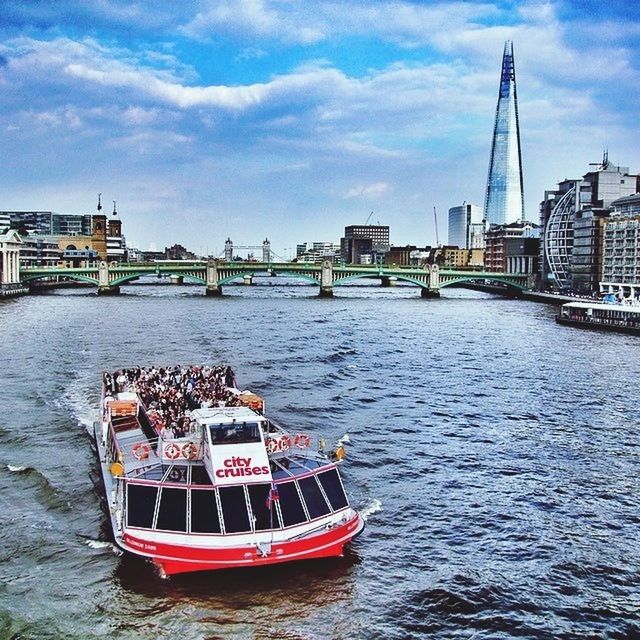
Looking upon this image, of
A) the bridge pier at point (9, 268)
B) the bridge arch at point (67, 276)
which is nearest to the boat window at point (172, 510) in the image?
the bridge pier at point (9, 268)

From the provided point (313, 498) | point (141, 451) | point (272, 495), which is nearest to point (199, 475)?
point (272, 495)

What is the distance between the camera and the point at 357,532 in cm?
2509

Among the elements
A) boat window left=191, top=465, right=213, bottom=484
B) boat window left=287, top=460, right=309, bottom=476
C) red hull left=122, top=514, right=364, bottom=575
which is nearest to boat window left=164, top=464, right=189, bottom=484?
boat window left=191, top=465, right=213, bottom=484

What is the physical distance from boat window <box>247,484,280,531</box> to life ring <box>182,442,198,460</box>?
2669mm

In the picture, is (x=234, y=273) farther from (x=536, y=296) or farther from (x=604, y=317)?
(x=604, y=317)

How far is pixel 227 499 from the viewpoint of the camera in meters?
23.7

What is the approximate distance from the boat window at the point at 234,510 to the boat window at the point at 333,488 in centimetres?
280

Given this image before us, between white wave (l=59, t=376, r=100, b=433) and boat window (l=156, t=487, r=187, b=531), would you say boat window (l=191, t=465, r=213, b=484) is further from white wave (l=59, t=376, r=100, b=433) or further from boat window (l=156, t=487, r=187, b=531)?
white wave (l=59, t=376, r=100, b=433)

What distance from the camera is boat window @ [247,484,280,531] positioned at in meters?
23.5

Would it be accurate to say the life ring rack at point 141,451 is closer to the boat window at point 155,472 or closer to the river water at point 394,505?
the boat window at point 155,472

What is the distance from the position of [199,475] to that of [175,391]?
456 inches

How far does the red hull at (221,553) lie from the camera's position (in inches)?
897

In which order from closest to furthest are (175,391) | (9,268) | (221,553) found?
(221,553) < (175,391) < (9,268)

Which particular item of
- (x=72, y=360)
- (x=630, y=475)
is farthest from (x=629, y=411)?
(x=72, y=360)
